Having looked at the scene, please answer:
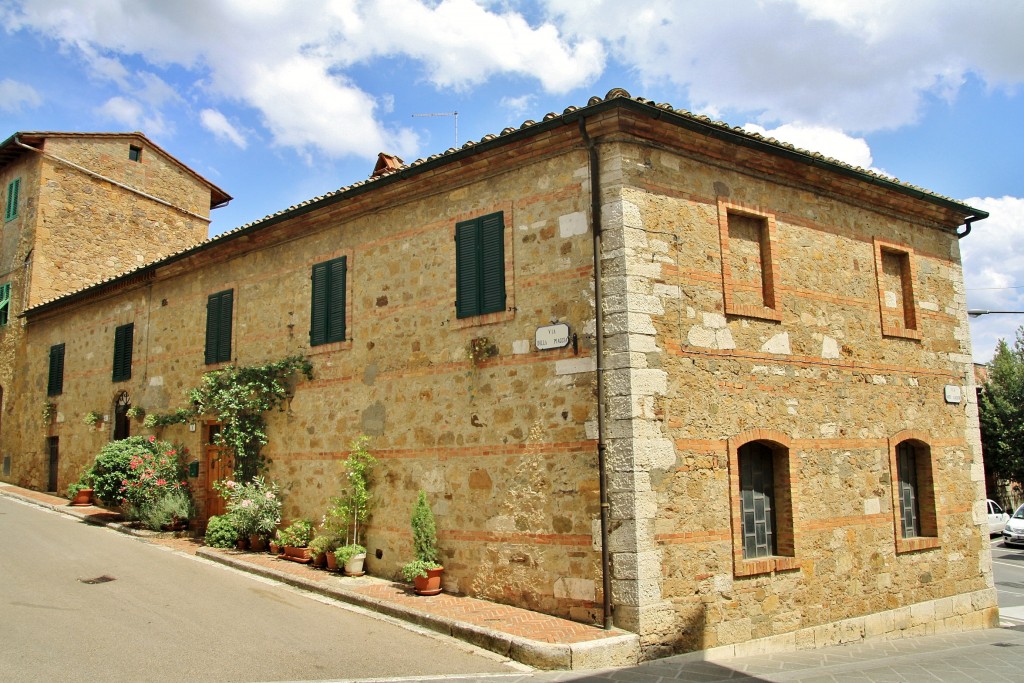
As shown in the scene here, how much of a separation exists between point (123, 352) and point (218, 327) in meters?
4.44

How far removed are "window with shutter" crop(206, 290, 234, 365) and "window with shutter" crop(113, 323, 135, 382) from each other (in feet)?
11.9

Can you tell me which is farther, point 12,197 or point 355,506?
point 12,197

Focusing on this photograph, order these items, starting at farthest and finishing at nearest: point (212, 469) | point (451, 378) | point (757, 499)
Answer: point (212, 469) < point (451, 378) < point (757, 499)

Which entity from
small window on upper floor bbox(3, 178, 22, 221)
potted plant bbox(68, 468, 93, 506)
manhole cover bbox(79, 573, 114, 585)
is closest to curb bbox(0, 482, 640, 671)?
manhole cover bbox(79, 573, 114, 585)

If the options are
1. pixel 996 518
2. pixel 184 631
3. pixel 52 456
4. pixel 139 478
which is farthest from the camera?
pixel 996 518

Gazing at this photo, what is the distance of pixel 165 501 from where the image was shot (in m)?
13.8

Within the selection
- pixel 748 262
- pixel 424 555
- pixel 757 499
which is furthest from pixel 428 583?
pixel 748 262

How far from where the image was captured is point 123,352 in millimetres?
16641

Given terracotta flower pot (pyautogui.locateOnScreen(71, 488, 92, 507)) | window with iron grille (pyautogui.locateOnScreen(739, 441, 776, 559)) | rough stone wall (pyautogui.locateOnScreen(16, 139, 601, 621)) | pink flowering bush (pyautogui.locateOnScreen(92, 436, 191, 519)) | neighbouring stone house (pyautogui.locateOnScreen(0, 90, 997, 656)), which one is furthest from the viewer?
terracotta flower pot (pyautogui.locateOnScreen(71, 488, 92, 507))

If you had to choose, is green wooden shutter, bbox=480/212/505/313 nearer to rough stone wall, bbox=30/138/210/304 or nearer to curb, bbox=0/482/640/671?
curb, bbox=0/482/640/671

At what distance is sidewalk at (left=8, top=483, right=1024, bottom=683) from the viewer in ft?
23.2

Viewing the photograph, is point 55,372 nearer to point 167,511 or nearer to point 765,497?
point 167,511

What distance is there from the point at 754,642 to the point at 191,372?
1149 centimetres

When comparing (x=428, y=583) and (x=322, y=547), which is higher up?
(x=322, y=547)
